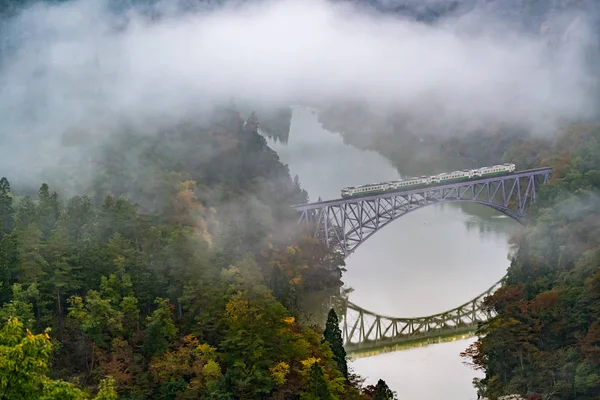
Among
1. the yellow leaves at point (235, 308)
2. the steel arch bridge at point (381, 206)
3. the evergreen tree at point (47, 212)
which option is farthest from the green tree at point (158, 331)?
the steel arch bridge at point (381, 206)

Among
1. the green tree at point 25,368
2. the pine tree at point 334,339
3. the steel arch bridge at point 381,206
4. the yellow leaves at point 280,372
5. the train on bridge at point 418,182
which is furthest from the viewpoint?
the train on bridge at point 418,182

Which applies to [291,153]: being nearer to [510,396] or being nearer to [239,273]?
[239,273]

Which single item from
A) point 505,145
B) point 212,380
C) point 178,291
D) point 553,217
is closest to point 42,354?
point 212,380

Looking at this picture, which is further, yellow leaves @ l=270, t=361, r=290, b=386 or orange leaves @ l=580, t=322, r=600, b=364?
orange leaves @ l=580, t=322, r=600, b=364

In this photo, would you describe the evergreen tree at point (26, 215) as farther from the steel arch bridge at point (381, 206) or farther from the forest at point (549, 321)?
the forest at point (549, 321)

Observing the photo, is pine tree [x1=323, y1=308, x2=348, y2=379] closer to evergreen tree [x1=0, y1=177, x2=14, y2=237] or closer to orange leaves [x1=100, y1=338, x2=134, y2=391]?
orange leaves [x1=100, y1=338, x2=134, y2=391]

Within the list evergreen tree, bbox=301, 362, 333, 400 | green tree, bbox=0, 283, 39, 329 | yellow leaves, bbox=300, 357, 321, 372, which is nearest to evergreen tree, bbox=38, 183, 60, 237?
green tree, bbox=0, 283, 39, 329
